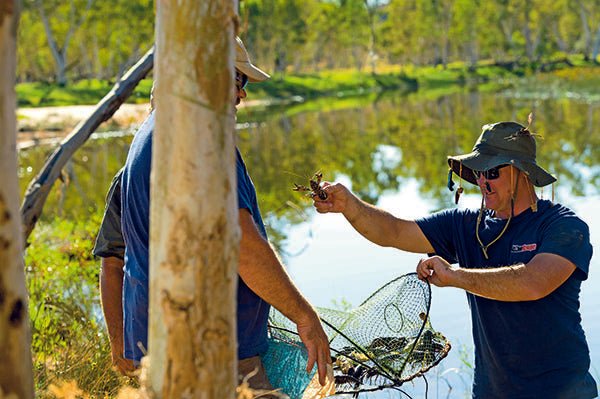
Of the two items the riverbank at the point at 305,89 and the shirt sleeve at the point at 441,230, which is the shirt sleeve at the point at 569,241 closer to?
the shirt sleeve at the point at 441,230

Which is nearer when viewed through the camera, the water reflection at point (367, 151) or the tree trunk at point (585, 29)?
the water reflection at point (367, 151)

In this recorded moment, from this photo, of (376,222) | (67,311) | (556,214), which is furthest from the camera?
(67,311)

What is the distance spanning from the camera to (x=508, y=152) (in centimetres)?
384

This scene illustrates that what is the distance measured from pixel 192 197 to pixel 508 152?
1.88m

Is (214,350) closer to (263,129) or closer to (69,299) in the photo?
(69,299)

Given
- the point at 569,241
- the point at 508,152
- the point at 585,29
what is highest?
the point at 585,29

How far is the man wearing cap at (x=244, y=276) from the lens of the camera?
325 cm

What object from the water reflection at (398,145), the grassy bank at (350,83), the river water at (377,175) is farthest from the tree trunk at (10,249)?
the grassy bank at (350,83)

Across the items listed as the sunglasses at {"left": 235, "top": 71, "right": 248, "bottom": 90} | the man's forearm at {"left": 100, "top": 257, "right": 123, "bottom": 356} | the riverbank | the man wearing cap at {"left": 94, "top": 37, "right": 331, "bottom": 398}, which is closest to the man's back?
the man wearing cap at {"left": 94, "top": 37, "right": 331, "bottom": 398}

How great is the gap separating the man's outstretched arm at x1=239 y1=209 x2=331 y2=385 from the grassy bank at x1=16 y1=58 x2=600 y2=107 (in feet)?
142

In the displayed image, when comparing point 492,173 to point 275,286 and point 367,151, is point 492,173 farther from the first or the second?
point 367,151

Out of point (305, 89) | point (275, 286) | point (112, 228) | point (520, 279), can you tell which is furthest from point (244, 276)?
point (305, 89)

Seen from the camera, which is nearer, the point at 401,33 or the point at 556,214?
the point at 556,214

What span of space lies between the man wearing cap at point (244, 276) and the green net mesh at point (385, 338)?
0.53 m
